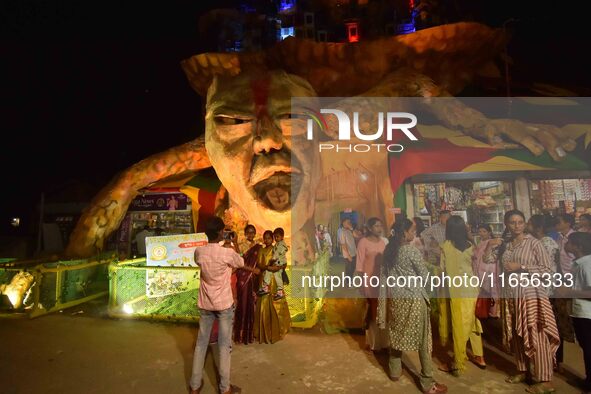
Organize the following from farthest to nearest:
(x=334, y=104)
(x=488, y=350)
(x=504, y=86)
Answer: (x=504, y=86) < (x=334, y=104) < (x=488, y=350)

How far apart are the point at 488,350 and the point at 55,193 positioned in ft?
61.1

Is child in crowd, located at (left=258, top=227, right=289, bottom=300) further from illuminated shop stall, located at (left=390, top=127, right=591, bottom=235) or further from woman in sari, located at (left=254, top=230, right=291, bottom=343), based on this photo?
illuminated shop stall, located at (left=390, top=127, right=591, bottom=235)

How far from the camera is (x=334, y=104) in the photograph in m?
7.49

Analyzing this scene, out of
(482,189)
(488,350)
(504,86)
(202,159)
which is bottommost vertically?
(488,350)

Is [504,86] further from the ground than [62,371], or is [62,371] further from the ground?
[504,86]

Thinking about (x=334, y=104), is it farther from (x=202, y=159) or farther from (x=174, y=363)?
(x=174, y=363)

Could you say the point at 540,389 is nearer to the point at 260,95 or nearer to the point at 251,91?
the point at 260,95

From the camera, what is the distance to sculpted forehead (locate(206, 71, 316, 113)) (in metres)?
6.23

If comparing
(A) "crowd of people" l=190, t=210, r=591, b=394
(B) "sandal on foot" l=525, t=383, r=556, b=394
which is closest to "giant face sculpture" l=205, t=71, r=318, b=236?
(A) "crowd of people" l=190, t=210, r=591, b=394

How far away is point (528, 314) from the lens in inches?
134

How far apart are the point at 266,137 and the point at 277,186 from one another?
0.95m

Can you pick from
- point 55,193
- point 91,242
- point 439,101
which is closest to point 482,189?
point 439,101

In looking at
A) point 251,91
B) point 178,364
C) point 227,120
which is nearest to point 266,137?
point 227,120

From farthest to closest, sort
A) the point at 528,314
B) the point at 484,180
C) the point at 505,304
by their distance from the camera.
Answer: the point at 484,180
the point at 505,304
the point at 528,314
